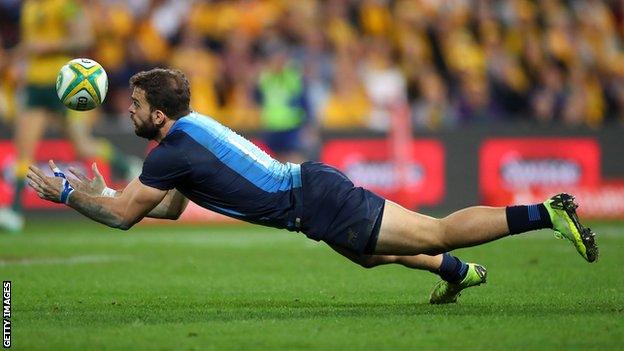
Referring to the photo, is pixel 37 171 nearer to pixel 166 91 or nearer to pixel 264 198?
pixel 166 91

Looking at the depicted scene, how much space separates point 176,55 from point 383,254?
12.7 meters

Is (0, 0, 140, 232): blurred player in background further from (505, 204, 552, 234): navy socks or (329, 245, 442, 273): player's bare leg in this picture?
(505, 204, 552, 234): navy socks

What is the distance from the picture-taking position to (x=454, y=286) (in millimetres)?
8742

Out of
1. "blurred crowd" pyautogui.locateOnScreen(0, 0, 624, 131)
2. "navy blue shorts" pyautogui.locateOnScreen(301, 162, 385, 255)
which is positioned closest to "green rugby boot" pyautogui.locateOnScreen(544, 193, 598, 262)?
"navy blue shorts" pyautogui.locateOnScreen(301, 162, 385, 255)

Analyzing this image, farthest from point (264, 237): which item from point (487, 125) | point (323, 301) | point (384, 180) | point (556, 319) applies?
point (556, 319)

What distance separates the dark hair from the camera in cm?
829

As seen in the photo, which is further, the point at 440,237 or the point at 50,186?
the point at 50,186

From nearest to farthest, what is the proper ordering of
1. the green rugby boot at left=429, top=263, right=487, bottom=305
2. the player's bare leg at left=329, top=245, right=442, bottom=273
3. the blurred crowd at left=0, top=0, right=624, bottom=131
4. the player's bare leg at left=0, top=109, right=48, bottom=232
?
1. the player's bare leg at left=329, top=245, right=442, bottom=273
2. the green rugby boot at left=429, top=263, right=487, bottom=305
3. the player's bare leg at left=0, top=109, right=48, bottom=232
4. the blurred crowd at left=0, top=0, right=624, bottom=131

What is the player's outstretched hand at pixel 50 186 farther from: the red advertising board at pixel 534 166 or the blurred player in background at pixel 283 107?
the red advertising board at pixel 534 166

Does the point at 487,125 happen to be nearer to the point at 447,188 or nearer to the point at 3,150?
the point at 447,188

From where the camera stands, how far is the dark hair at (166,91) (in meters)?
8.29

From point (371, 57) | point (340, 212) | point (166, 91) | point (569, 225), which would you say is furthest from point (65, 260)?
point (371, 57)

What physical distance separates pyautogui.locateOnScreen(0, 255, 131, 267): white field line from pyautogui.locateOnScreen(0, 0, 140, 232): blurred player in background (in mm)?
3385

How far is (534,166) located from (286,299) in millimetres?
10711
